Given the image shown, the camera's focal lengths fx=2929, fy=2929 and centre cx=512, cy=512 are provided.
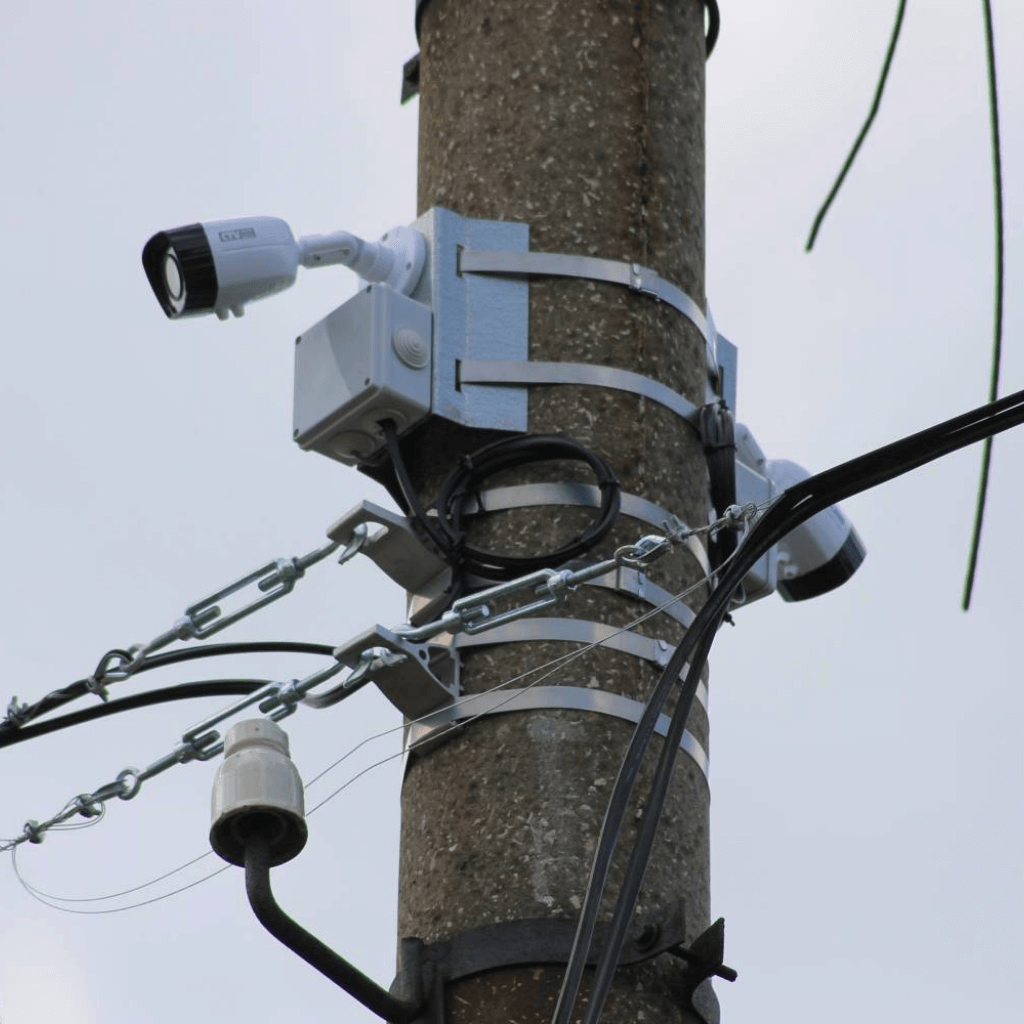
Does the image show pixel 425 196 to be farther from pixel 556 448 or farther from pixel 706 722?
pixel 706 722

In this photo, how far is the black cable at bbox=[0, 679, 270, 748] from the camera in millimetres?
5719

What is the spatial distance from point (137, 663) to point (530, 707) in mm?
923

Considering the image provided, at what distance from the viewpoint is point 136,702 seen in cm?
597

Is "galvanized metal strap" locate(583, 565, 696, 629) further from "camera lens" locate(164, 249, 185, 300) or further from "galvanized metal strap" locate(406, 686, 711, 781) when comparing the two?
"camera lens" locate(164, 249, 185, 300)

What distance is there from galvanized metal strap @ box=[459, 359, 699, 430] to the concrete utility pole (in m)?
0.02

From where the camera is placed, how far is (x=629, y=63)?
5.20 metres

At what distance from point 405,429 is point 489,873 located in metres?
0.90

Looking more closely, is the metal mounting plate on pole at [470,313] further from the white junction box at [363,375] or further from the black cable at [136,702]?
the black cable at [136,702]

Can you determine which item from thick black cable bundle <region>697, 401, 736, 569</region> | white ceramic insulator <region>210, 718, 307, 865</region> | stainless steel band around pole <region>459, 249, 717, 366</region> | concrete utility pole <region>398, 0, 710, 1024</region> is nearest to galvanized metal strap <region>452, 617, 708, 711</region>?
concrete utility pole <region>398, 0, 710, 1024</region>

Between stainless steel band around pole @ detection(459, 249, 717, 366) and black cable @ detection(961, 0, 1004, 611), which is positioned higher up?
stainless steel band around pole @ detection(459, 249, 717, 366)

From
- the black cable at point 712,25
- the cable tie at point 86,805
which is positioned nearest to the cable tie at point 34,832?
the cable tie at point 86,805

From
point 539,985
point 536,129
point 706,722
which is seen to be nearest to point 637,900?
point 539,985

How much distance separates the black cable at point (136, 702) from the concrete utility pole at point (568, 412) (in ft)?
2.97

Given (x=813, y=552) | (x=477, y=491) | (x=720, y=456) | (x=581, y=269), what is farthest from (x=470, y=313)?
(x=813, y=552)
